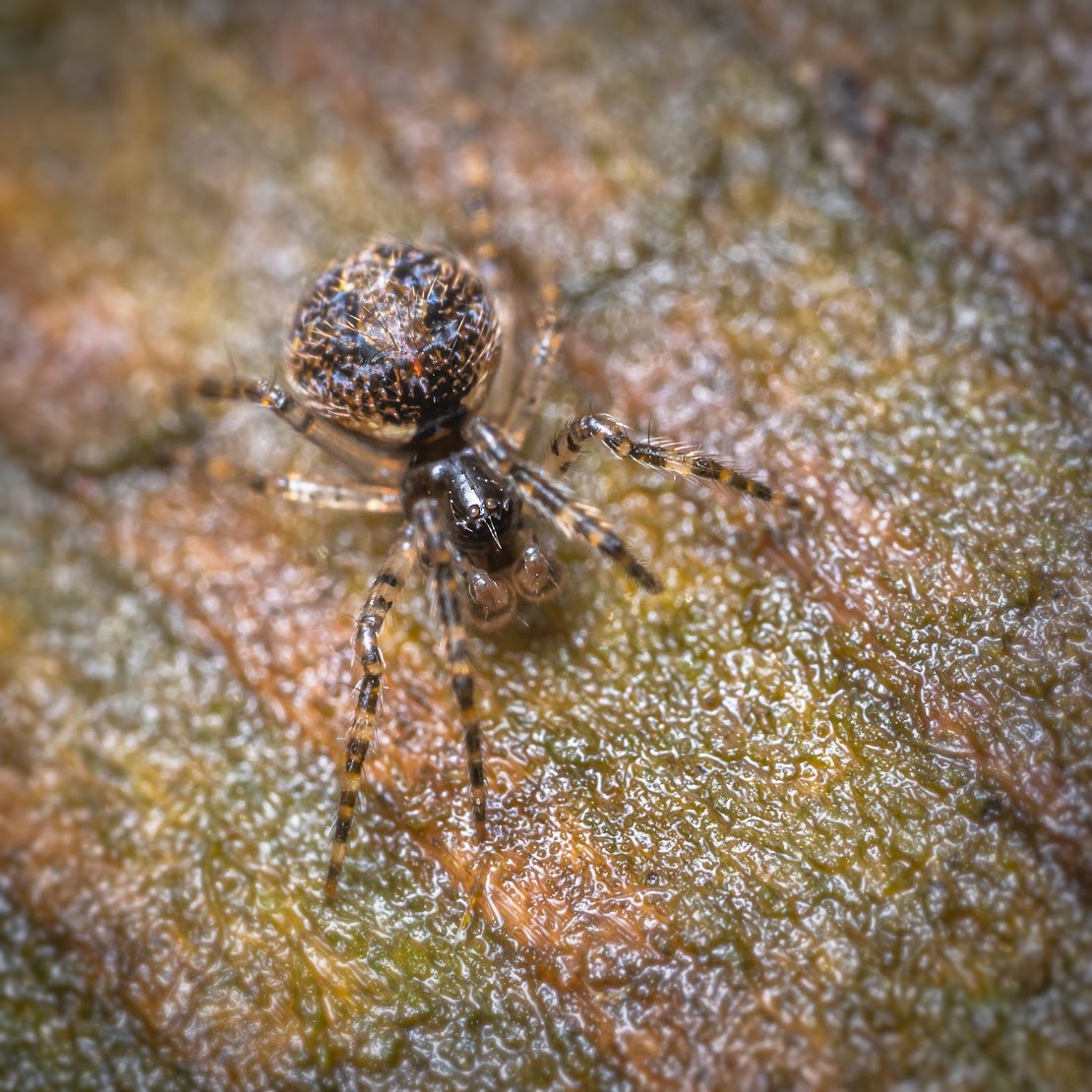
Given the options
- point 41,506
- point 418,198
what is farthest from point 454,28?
point 41,506

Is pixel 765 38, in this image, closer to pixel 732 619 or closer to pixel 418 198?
pixel 418 198

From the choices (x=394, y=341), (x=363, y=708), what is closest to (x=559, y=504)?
(x=394, y=341)

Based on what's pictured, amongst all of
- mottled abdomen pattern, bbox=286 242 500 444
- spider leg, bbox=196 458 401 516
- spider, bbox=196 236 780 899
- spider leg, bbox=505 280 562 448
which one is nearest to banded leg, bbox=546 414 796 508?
spider, bbox=196 236 780 899

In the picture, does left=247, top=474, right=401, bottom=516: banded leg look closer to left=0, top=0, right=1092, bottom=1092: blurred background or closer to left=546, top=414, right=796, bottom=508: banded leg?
left=0, top=0, right=1092, bottom=1092: blurred background

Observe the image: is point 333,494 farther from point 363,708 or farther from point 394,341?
point 363,708

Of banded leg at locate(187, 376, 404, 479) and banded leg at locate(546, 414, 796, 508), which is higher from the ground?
banded leg at locate(546, 414, 796, 508)

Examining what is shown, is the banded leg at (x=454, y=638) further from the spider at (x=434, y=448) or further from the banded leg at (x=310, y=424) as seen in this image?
the banded leg at (x=310, y=424)
